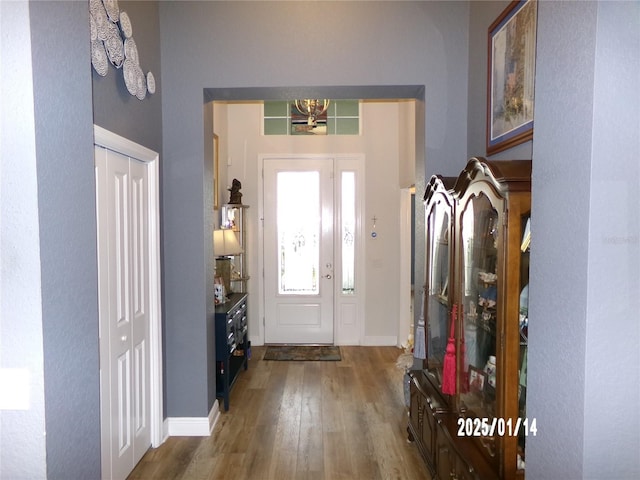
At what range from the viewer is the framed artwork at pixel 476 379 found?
1916mm

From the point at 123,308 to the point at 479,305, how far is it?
1.97 m

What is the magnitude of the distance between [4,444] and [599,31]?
1.76 metres

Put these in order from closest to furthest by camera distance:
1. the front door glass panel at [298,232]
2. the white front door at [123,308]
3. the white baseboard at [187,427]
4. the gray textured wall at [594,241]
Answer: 1. the gray textured wall at [594,241]
2. the white front door at [123,308]
3. the white baseboard at [187,427]
4. the front door glass panel at [298,232]

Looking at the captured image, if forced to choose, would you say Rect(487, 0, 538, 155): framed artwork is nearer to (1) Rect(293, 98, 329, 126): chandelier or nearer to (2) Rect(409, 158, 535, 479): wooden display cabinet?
(2) Rect(409, 158, 535, 479): wooden display cabinet

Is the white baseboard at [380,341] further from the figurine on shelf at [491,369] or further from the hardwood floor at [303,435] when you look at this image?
the figurine on shelf at [491,369]

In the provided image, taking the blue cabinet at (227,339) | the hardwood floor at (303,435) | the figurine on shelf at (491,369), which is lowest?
the hardwood floor at (303,435)

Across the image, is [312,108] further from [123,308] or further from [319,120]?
[123,308]

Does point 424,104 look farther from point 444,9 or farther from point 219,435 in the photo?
point 219,435

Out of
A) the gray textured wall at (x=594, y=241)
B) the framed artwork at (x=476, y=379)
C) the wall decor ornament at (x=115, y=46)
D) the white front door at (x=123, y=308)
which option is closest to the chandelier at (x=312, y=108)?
the wall decor ornament at (x=115, y=46)

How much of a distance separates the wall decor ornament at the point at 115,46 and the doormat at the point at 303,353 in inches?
129

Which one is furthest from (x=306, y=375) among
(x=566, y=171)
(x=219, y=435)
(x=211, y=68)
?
(x=566, y=171)

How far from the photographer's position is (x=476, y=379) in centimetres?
198

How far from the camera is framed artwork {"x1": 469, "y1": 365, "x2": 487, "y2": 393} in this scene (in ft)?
6.29
